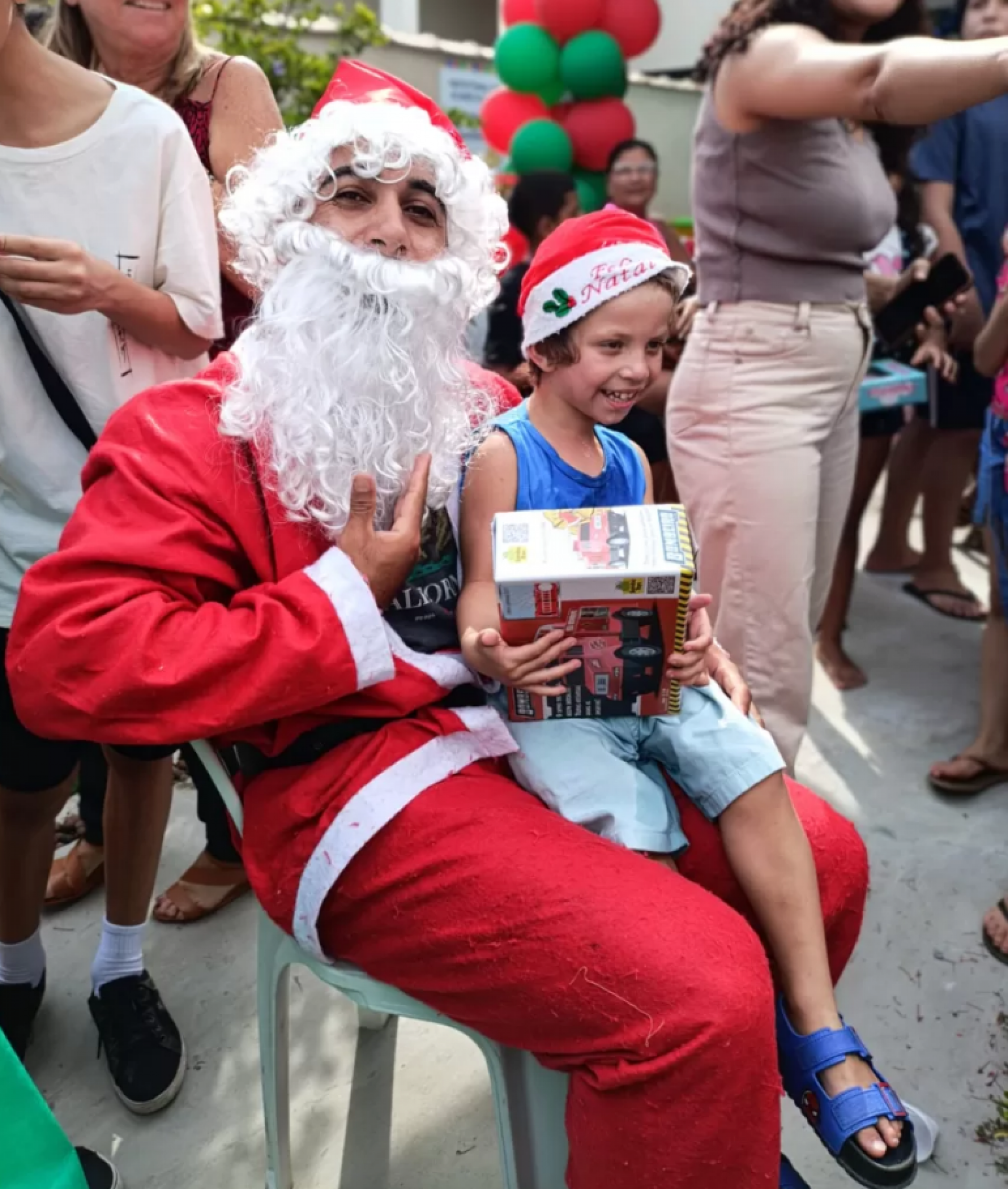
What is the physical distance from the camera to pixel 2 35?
63.7 inches

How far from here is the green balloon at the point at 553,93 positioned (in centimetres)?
694

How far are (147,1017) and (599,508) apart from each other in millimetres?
1491

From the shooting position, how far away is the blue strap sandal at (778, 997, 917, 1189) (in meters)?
1.45

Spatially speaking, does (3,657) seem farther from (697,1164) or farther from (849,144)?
(849,144)

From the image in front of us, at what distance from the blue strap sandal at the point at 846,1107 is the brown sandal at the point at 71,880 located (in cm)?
182

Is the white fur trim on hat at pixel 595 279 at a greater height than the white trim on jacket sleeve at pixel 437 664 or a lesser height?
greater

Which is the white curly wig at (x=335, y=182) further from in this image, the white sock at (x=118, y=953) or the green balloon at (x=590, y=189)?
the green balloon at (x=590, y=189)

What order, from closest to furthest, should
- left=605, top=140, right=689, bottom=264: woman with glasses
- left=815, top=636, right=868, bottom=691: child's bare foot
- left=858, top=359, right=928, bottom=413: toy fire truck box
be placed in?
left=858, top=359, right=928, bottom=413: toy fire truck box → left=815, top=636, right=868, bottom=691: child's bare foot → left=605, top=140, right=689, bottom=264: woman with glasses

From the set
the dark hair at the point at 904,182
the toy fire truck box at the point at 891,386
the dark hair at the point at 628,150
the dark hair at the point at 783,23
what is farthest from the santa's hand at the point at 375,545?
the dark hair at the point at 628,150

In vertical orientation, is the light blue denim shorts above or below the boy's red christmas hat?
below

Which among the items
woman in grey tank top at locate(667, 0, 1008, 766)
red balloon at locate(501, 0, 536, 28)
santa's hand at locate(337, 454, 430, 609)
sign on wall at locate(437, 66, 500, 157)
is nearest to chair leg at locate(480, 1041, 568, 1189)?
santa's hand at locate(337, 454, 430, 609)

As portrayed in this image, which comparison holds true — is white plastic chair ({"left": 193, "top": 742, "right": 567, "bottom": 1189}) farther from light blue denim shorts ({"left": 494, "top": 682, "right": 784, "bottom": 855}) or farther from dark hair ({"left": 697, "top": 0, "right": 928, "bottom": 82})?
dark hair ({"left": 697, "top": 0, "right": 928, "bottom": 82})

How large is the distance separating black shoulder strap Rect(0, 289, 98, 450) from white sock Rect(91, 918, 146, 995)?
3.29 ft

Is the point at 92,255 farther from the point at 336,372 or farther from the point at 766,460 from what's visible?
the point at 766,460
